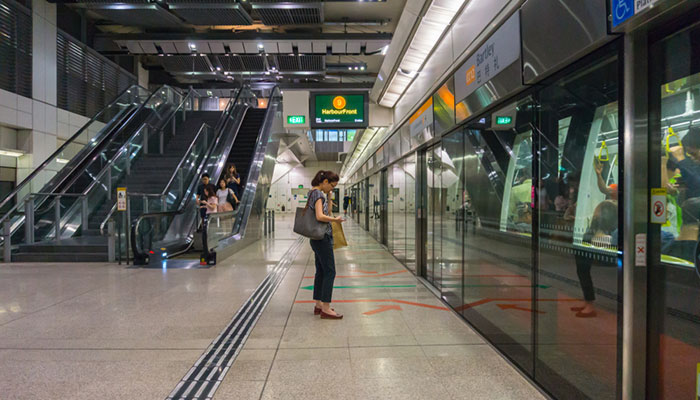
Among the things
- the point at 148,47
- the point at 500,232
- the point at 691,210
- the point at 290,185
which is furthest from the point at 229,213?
the point at 290,185

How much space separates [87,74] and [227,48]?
18.0 ft

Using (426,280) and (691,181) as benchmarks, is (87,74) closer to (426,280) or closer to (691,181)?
(426,280)

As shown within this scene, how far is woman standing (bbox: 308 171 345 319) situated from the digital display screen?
496 cm

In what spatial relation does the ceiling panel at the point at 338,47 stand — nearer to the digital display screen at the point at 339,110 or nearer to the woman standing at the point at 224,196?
the digital display screen at the point at 339,110

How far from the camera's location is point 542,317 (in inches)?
106

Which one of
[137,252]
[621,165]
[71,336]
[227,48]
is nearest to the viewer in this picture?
[621,165]

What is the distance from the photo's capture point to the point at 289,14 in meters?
12.1

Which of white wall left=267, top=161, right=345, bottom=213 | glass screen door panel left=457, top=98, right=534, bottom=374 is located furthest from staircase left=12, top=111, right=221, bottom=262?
white wall left=267, top=161, right=345, bottom=213

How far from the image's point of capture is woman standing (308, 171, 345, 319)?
166 inches

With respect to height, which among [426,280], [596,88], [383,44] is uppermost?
[383,44]

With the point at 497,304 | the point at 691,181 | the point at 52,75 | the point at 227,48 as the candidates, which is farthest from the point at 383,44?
the point at 691,181

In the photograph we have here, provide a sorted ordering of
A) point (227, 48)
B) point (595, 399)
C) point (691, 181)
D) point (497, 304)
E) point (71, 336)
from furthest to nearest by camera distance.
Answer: point (227, 48)
point (71, 336)
point (497, 304)
point (595, 399)
point (691, 181)

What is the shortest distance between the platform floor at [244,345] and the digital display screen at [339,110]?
4220 millimetres

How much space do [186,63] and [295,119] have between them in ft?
32.8
